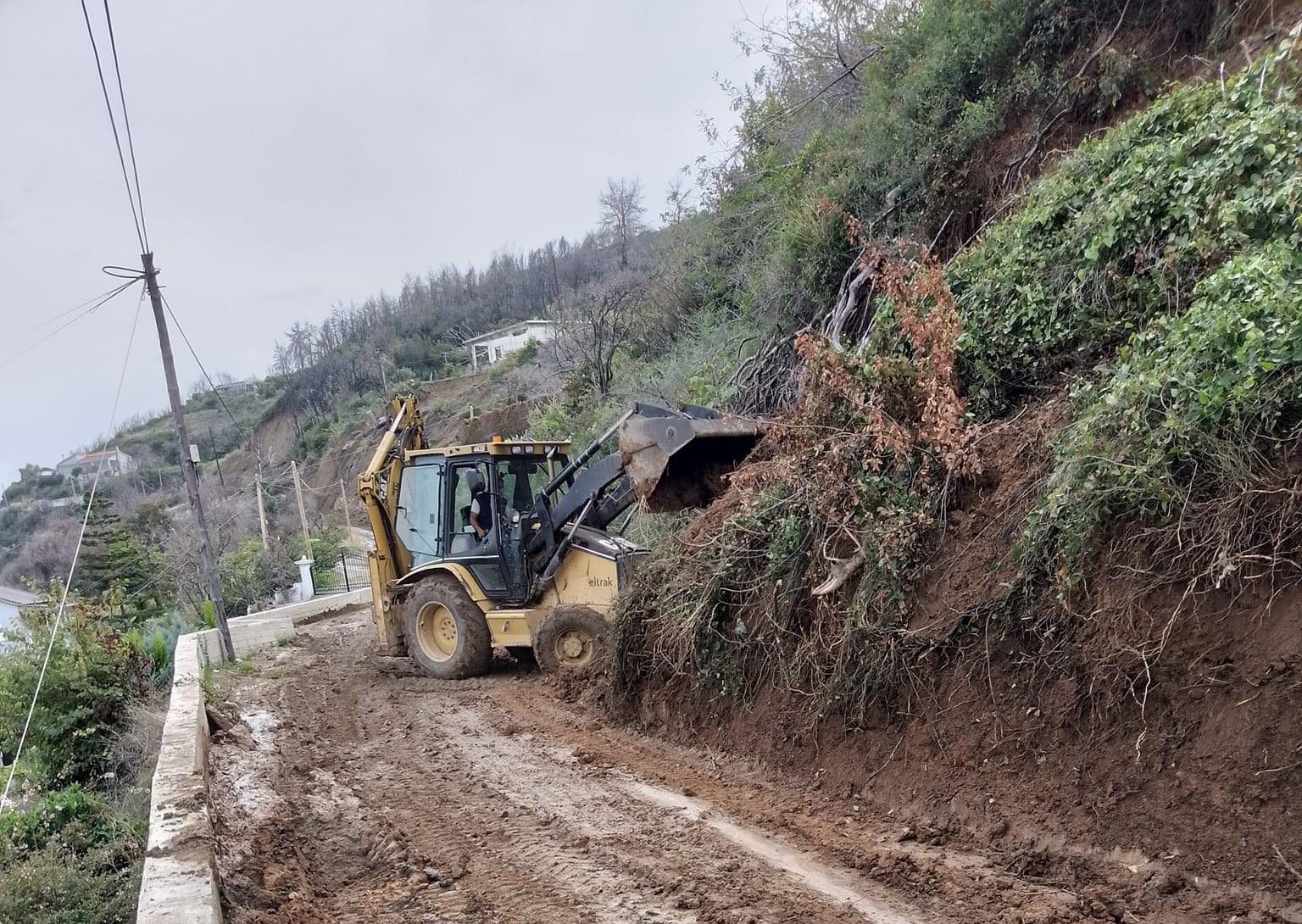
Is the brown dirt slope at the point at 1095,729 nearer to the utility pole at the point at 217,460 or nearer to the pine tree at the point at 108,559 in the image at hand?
the pine tree at the point at 108,559

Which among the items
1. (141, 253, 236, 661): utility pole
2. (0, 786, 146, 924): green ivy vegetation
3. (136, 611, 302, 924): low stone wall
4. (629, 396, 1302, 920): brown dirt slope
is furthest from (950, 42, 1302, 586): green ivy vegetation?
(141, 253, 236, 661): utility pole

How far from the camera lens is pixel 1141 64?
27.0 ft

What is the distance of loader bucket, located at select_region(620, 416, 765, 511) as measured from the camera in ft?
23.0

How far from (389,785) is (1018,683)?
433cm

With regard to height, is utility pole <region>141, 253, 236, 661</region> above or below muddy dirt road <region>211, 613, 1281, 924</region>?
above

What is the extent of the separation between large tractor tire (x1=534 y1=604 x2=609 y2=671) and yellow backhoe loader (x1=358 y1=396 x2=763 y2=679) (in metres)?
0.01

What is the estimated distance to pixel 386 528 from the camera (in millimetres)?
10375

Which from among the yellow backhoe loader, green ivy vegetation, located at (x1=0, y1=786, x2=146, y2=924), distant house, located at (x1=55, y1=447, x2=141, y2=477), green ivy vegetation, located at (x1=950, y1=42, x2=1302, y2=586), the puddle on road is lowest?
green ivy vegetation, located at (x1=0, y1=786, x2=146, y2=924)

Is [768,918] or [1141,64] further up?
[1141,64]

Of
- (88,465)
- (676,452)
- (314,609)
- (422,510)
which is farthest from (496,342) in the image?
(676,452)

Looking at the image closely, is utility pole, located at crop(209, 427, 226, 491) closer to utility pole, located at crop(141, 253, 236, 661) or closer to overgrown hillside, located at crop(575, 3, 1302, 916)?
utility pole, located at crop(141, 253, 236, 661)

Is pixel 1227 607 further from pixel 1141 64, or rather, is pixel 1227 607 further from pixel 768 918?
pixel 1141 64

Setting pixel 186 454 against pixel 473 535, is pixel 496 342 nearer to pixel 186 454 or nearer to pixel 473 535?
pixel 186 454

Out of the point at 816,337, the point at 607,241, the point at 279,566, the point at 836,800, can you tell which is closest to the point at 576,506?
the point at 816,337
